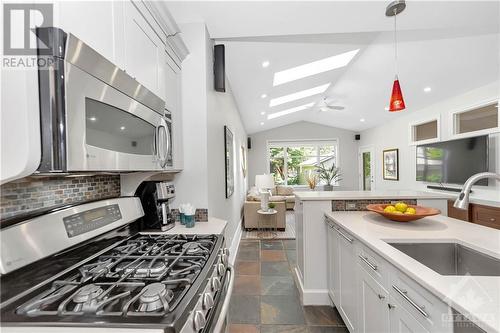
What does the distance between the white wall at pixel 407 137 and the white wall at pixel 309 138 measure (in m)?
0.54

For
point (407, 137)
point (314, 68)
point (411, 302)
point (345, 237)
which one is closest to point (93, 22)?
point (411, 302)

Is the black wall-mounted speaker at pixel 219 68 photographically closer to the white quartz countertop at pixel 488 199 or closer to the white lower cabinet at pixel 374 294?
the white lower cabinet at pixel 374 294

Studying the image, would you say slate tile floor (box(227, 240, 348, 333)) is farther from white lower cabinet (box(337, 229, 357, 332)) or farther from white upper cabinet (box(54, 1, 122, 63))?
white upper cabinet (box(54, 1, 122, 63))

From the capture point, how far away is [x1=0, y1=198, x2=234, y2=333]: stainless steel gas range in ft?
2.04

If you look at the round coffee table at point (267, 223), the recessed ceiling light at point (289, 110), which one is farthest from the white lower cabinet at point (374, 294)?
the recessed ceiling light at point (289, 110)

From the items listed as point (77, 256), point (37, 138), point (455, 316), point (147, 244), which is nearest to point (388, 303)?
point (455, 316)

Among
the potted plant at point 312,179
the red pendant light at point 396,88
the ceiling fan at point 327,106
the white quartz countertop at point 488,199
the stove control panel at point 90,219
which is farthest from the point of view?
the potted plant at point 312,179

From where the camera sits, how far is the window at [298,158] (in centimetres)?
824

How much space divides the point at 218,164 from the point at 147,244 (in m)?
1.31

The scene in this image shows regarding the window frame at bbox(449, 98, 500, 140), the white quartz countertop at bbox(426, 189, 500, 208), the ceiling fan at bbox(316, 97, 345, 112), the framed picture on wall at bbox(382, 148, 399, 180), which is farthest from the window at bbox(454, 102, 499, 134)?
the ceiling fan at bbox(316, 97, 345, 112)

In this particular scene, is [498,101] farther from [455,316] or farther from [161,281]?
[161,281]

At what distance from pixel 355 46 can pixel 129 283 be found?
373 cm

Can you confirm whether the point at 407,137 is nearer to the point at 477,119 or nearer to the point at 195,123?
the point at 477,119

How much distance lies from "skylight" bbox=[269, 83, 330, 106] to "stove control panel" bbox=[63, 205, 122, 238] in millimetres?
4142
